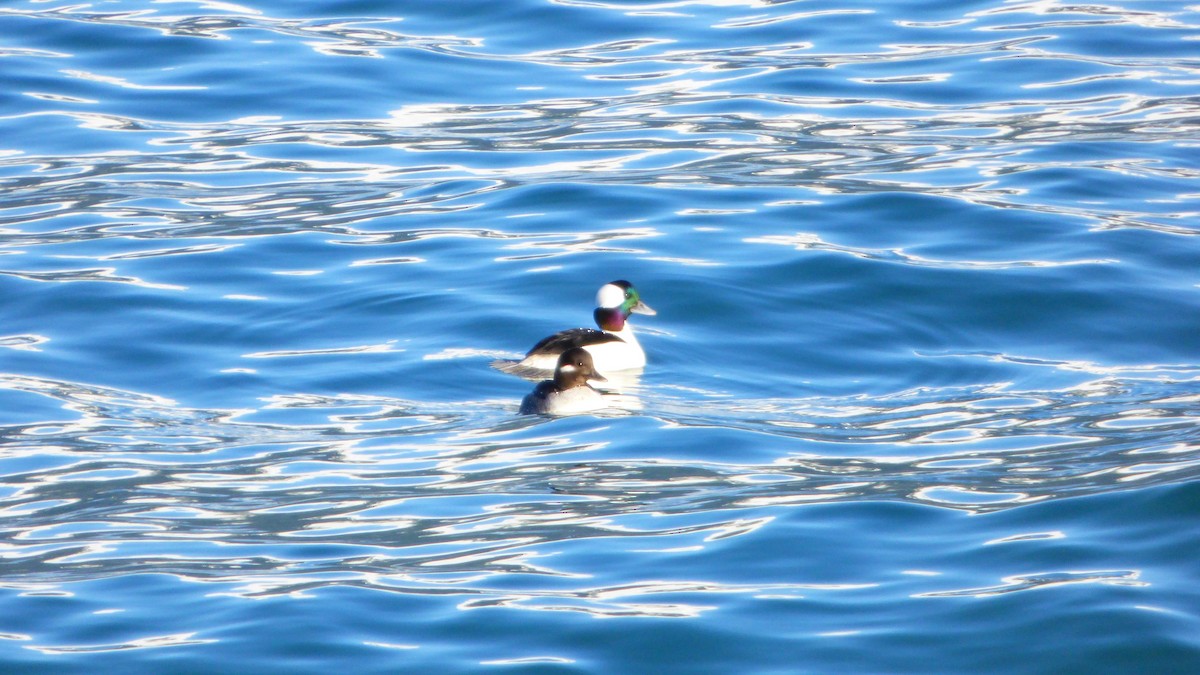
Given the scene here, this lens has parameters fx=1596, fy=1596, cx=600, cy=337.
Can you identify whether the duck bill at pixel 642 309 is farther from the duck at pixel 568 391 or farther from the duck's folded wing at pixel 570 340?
the duck at pixel 568 391

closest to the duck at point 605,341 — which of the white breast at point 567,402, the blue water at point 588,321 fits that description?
the blue water at point 588,321

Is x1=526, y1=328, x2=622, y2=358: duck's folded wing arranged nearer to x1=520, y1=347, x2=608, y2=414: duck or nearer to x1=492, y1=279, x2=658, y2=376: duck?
x1=492, y1=279, x2=658, y2=376: duck

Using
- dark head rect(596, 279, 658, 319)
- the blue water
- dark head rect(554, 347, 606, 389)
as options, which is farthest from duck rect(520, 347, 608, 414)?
dark head rect(596, 279, 658, 319)

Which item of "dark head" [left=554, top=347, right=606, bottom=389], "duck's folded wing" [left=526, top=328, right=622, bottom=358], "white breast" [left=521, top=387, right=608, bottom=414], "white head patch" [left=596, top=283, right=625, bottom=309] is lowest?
"white breast" [left=521, top=387, right=608, bottom=414]

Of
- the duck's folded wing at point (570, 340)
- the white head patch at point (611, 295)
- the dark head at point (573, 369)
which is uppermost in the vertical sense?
the white head patch at point (611, 295)

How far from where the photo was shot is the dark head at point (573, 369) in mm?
9836

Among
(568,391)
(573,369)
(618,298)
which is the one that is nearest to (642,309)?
(618,298)

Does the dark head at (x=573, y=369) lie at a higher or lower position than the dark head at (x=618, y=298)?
lower

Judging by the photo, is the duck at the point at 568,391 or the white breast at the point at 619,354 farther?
the white breast at the point at 619,354

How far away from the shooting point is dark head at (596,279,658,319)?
11469 mm

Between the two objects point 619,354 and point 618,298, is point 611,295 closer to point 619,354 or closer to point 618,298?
point 618,298

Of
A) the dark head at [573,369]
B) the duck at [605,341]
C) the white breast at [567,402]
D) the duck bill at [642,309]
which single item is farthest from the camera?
the duck bill at [642,309]

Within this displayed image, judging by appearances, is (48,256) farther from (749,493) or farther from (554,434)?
(749,493)

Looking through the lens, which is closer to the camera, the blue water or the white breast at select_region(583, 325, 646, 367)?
the blue water
